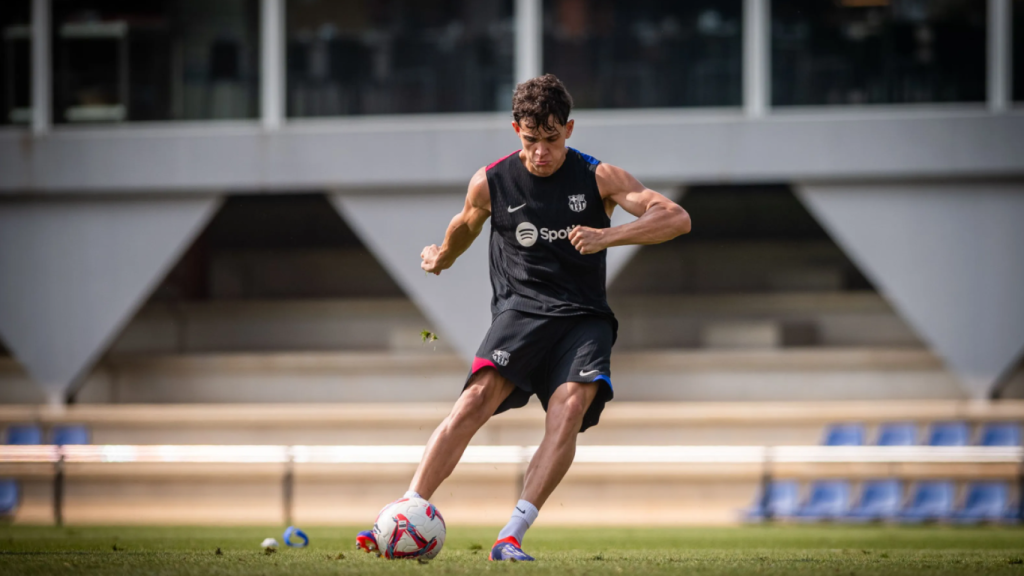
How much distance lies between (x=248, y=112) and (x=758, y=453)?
800 centimetres

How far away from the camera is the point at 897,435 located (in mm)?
13875

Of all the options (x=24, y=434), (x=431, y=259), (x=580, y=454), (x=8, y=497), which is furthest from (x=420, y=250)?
(x=431, y=259)

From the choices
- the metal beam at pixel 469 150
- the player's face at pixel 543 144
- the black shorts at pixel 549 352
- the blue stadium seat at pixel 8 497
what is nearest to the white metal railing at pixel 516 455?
the blue stadium seat at pixel 8 497

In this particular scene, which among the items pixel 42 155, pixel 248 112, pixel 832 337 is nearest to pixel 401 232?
pixel 248 112

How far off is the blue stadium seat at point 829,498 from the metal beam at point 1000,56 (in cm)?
→ 506

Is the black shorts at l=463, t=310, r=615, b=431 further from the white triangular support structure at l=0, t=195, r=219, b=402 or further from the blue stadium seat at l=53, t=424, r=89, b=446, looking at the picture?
the blue stadium seat at l=53, t=424, r=89, b=446

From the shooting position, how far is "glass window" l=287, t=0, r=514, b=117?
48.8ft

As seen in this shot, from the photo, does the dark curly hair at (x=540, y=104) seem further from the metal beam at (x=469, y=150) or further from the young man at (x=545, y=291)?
the metal beam at (x=469, y=150)

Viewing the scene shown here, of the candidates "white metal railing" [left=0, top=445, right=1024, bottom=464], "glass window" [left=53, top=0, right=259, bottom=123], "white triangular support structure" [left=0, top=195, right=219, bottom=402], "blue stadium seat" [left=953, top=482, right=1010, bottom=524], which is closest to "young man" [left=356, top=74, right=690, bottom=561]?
"white metal railing" [left=0, top=445, right=1024, bottom=464]

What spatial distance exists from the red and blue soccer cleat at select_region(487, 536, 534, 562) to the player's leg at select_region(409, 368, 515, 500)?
13.8 inches

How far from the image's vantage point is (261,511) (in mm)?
15344

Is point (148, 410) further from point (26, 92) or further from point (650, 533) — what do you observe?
point (650, 533)

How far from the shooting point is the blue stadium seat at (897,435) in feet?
45.2

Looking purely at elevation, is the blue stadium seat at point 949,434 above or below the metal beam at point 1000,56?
below
